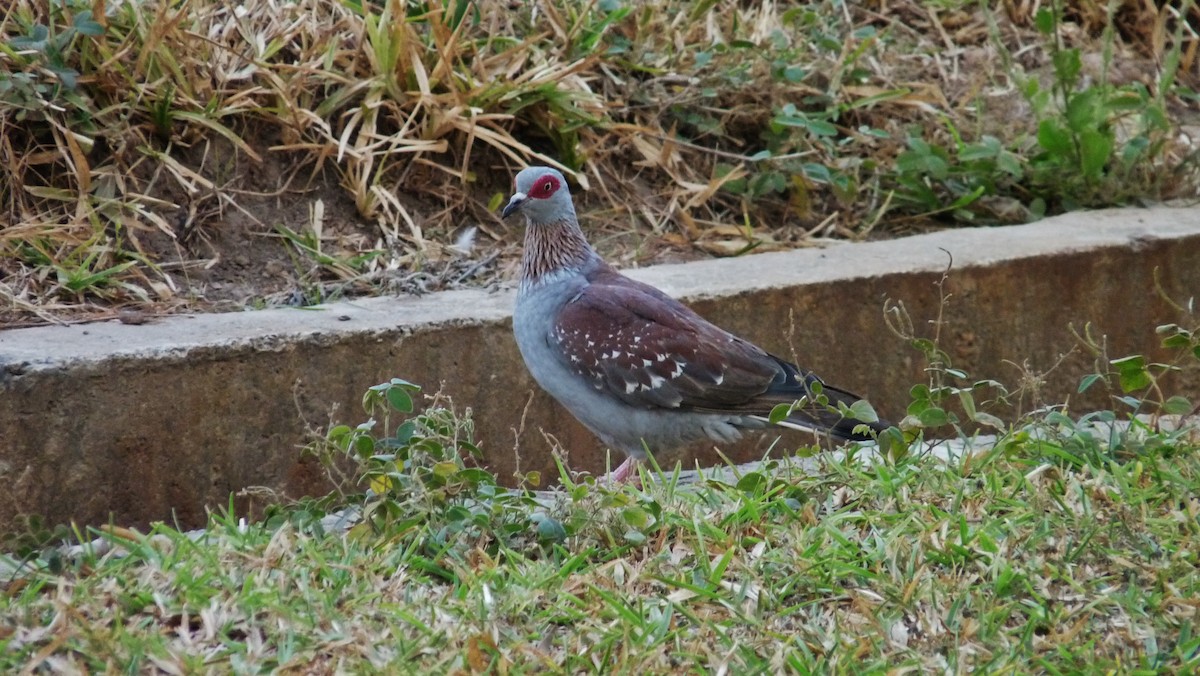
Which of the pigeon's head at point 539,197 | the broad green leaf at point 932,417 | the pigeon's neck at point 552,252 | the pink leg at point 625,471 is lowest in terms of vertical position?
the pink leg at point 625,471

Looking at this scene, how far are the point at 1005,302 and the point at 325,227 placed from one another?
2.88 metres

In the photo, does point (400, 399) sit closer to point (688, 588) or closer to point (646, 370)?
point (688, 588)

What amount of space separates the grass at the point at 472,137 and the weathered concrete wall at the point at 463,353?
1.55ft

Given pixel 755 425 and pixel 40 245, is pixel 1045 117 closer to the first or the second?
pixel 755 425

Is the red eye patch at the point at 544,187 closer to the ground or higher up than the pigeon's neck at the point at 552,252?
higher up

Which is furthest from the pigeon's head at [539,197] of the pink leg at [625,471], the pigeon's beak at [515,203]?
the pink leg at [625,471]

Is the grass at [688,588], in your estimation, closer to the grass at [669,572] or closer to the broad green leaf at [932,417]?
the grass at [669,572]

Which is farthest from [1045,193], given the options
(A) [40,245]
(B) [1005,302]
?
(A) [40,245]

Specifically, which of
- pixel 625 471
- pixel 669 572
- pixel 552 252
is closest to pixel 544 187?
pixel 552 252

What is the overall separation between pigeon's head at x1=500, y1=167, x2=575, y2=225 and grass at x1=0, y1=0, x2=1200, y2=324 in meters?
0.62

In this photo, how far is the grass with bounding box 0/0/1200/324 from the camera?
540 centimetres

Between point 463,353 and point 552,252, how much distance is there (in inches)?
20.6

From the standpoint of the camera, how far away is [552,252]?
5.12 meters

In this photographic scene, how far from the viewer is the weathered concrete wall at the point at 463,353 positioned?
4.30m
